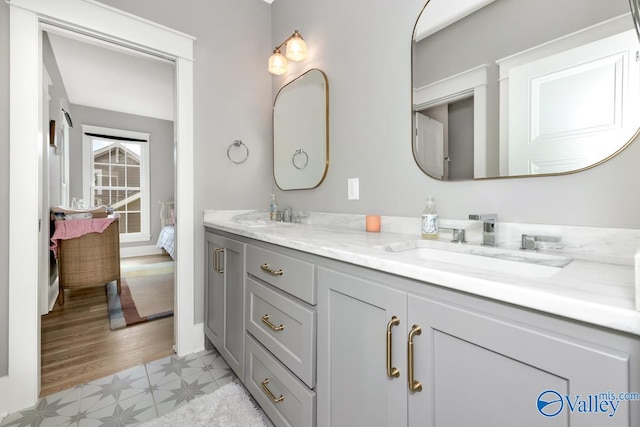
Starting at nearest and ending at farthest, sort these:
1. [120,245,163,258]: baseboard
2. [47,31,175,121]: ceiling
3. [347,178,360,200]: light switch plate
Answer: [347,178,360,200]: light switch plate < [47,31,175,121]: ceiling < [120,245,163,258]: baseboard

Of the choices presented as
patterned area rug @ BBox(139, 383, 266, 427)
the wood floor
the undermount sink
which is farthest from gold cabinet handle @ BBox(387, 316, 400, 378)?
the wood floor

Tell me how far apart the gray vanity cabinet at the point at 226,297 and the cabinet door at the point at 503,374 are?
1036mm

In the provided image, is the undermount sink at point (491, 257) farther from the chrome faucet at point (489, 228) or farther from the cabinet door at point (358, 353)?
the cabinet door at point (358, 353)

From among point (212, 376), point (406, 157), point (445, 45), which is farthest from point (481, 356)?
point (212, 376)

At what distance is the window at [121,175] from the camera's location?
500cm

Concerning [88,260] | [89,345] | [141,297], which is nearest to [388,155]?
[89,345]

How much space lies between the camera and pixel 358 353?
86cm

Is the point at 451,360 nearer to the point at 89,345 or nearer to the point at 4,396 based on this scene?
the point at 4,396

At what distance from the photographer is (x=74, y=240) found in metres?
2.84

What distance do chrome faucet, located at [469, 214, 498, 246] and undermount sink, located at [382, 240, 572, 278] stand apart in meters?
0.06

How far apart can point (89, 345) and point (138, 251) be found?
147 inches

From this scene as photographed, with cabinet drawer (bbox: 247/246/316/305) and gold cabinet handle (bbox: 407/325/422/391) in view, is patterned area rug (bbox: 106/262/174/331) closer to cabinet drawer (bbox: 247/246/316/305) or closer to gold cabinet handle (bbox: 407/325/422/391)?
cabinet drawer (bbox: 247/246/316/305)

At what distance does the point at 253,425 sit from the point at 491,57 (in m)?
1.87

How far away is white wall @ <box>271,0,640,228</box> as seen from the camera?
878 millimetres
